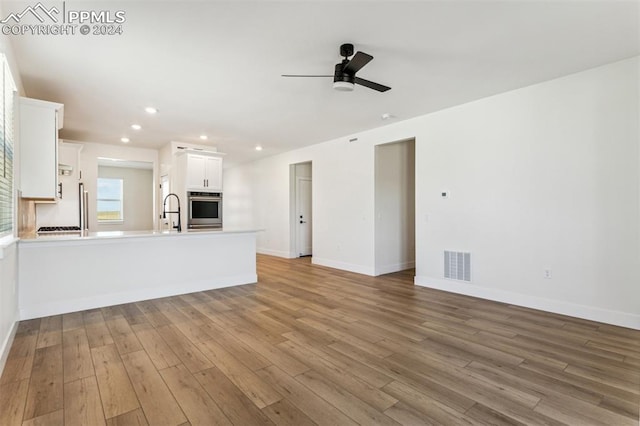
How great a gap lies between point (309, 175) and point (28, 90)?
564cm

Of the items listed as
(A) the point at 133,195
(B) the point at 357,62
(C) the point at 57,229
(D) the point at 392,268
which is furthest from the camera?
(A) the point at 133,195

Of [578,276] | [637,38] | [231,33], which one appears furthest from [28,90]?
[578,276]

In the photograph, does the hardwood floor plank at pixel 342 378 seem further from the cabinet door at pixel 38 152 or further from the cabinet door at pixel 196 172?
the cabinet door at pixel 196 172

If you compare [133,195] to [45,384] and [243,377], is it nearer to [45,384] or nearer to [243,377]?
[45,384]

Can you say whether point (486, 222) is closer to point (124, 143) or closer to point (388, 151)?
point (388, 151)

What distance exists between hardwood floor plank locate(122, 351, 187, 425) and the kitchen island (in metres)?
1.78

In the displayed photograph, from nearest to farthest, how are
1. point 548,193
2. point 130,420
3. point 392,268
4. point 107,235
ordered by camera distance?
point 130,420 < point 548,193 < point 107,235 < point 392,268

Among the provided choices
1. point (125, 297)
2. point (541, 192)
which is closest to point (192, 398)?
point (125, 297)

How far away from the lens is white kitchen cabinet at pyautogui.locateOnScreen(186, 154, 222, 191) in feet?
20.8

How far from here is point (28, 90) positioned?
379 cm

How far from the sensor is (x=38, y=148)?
3438 mm

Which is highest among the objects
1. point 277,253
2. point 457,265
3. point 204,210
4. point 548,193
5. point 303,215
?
point 548,193

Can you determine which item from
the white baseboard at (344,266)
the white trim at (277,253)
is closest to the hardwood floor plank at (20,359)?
the white baseboard at (344,266)

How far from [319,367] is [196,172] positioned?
5272mm
